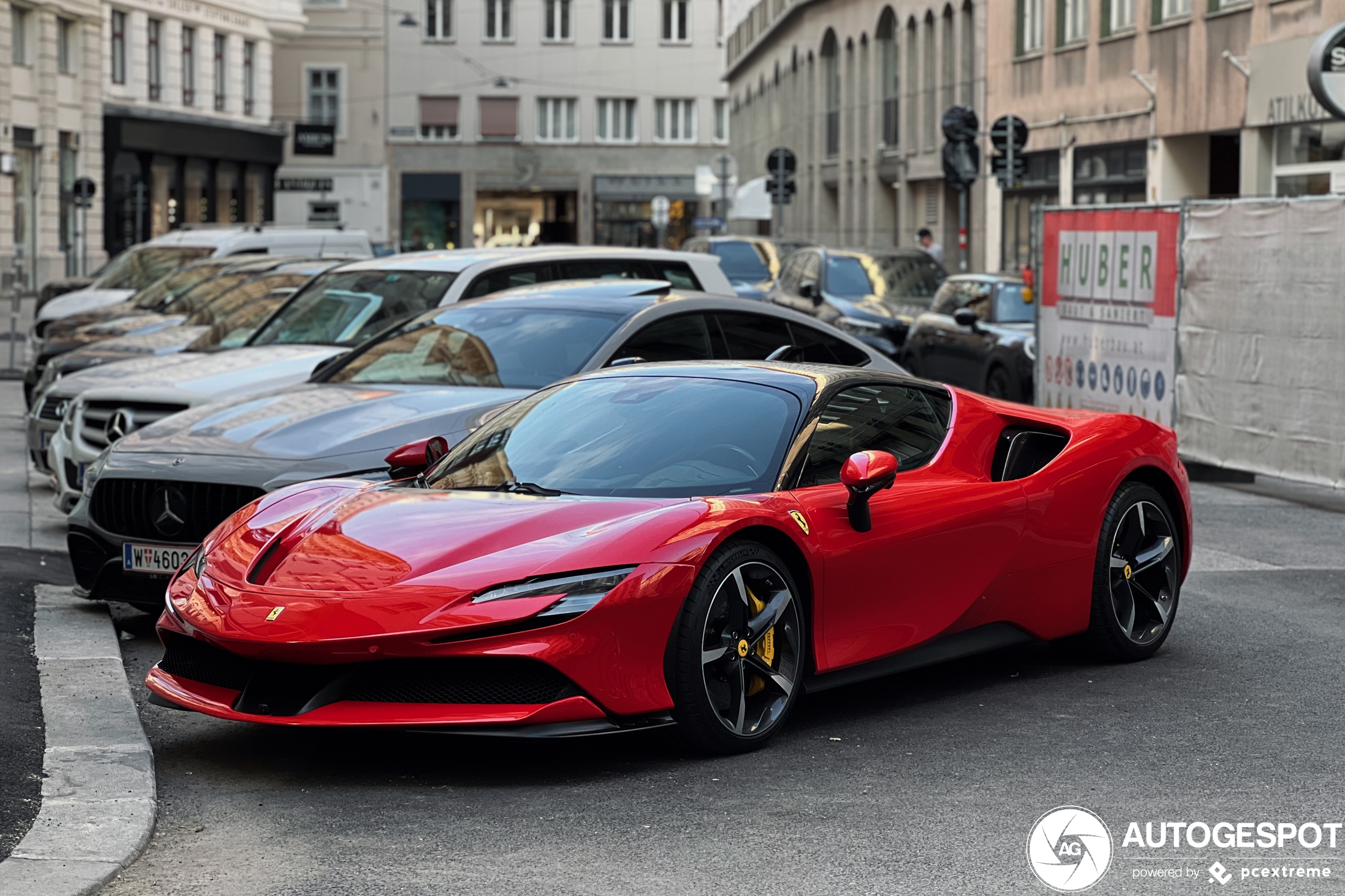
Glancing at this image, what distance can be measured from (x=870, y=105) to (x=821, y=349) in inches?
1632

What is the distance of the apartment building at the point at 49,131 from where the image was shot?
4638cm

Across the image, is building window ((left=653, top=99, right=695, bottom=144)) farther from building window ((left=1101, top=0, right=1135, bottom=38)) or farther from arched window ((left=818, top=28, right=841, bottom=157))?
building window ((left=1101, top=0, right=1135, bottom=38))

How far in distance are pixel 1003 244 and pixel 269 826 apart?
34.0m

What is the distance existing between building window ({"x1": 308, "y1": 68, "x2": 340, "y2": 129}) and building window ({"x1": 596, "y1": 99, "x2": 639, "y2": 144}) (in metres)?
11.5

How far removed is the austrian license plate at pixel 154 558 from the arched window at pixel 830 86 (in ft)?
160

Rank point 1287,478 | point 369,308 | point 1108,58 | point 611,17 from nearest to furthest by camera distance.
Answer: point 369,308, point 1287,478, point 1108,58, point 611,17

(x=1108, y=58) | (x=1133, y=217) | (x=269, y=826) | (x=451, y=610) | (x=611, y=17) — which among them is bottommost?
(x=269, y=826)

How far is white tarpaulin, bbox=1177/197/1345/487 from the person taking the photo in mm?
12555

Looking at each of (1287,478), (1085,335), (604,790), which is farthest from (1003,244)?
(604,790)

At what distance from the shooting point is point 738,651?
5.76m

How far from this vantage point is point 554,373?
29.8ft

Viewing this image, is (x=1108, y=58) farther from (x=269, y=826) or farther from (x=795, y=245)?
(x=269, y=826)

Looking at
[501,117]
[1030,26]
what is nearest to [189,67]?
[501,117]

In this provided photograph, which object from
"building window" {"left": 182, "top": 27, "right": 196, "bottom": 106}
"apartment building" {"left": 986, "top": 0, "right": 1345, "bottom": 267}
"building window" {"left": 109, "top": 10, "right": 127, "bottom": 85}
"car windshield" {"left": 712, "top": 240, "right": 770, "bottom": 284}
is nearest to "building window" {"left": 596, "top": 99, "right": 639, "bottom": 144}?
"building window" {"left": 182, "top": 27, "right": 196, "bottom": 106}
